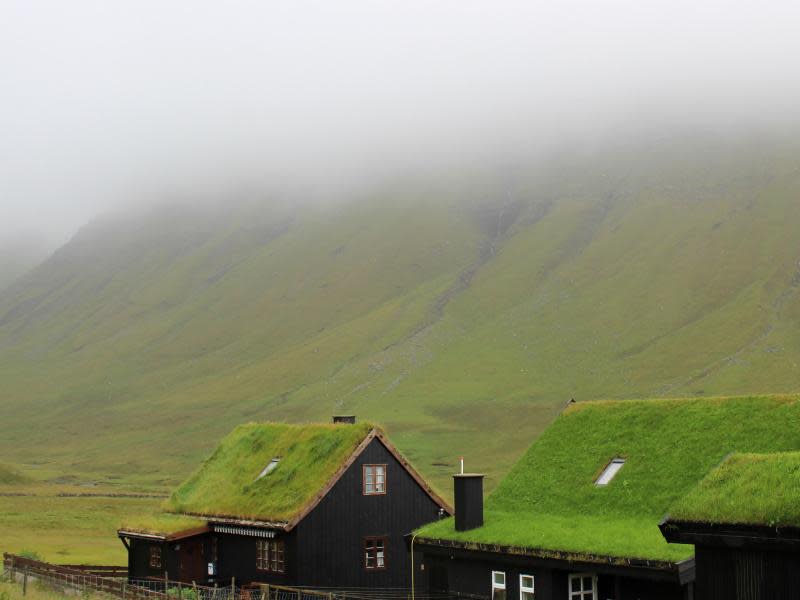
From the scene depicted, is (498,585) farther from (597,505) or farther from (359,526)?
(359,526)

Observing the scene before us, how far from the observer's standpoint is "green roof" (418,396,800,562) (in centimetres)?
3234

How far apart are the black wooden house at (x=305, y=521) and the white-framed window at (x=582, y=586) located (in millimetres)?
13185

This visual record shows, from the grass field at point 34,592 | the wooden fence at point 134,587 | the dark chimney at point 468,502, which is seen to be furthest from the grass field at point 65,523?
the dark chimney at point 468,502

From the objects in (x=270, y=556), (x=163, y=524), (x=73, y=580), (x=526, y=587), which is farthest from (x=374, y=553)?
(x=526, y=587)

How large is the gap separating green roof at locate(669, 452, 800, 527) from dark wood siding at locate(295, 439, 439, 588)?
23230mm

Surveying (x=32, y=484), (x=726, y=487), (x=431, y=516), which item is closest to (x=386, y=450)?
(x=431, y=516)

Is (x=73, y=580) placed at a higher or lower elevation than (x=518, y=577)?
lower

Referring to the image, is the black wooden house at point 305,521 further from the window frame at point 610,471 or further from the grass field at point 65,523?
the grass field at point 65,523

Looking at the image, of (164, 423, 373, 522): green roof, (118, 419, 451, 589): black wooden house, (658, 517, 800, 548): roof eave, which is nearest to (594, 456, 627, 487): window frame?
(118, 419, 451, 589): black wooden house

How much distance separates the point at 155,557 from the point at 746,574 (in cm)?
3189

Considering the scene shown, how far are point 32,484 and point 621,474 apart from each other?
117275 mm

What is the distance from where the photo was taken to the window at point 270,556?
43.8m

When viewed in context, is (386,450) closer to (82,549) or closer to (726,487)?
(726,487)

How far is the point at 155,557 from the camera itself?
47500mm
